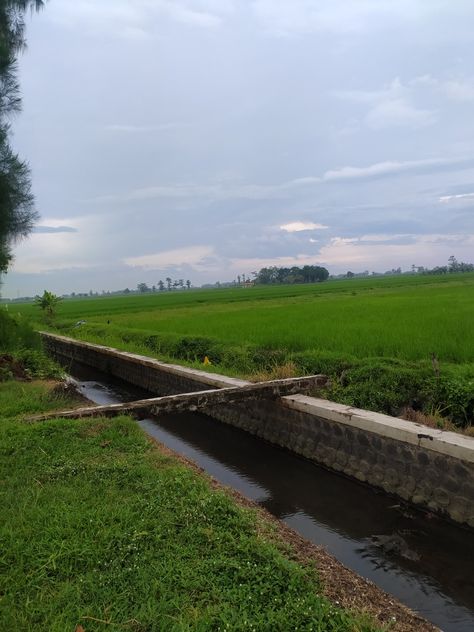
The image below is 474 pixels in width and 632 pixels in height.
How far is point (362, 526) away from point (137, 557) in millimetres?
2582

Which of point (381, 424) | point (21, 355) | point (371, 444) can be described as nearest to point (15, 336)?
point (21, 355)

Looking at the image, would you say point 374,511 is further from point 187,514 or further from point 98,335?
point 98,335

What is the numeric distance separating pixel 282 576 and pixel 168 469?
65.8 inches

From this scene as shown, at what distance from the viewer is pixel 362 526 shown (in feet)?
14.8

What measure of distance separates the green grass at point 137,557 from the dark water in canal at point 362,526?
1.18 meters

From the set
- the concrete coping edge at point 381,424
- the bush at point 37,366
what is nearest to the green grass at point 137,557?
the concrete coping edge at point 381,424

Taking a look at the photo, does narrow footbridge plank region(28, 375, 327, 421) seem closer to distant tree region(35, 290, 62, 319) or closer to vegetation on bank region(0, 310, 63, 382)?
vegetation on bank region(0, 310, 63, 382)

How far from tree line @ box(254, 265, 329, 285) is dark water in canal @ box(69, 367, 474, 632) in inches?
3225

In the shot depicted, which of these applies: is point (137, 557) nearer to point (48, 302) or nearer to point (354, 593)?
point (354, 593)

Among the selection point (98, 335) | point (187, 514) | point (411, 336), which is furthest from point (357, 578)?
point (98, 335)

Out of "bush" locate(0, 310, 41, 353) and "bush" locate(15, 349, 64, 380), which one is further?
"bush" locate(0, 310, 41, 353)

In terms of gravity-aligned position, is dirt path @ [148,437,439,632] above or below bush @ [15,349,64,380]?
below

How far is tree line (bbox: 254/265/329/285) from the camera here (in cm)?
8788

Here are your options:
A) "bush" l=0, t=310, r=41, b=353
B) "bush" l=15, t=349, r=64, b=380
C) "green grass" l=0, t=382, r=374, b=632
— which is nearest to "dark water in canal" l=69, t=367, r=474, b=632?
"green grass" l=0, t=382, r=374, b=632
